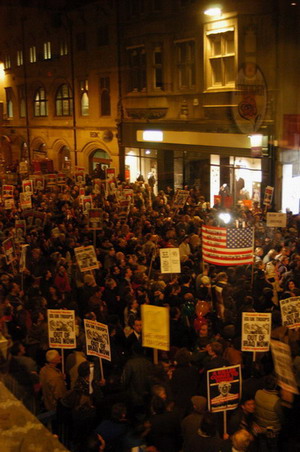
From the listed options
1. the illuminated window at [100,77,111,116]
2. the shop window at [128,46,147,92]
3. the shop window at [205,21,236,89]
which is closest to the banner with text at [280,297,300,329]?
the shop window at [205,21,236,89]

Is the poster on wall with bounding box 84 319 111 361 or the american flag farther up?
the american flag

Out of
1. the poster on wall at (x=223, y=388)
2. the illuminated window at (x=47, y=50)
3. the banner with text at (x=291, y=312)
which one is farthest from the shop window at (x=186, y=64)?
the poster on wall at (x=223, y=388)

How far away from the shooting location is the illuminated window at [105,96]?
31.7m

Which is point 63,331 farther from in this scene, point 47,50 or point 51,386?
point 47,50

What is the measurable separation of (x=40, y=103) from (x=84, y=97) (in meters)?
6.89

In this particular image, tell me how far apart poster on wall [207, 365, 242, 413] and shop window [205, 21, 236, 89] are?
17.1 m

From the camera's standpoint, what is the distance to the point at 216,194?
960 inches

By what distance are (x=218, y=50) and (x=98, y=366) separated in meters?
17.6

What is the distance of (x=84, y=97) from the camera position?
34188mm

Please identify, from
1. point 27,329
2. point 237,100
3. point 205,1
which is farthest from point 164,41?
point 27,329

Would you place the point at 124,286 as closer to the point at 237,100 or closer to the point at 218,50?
the point at 237,100

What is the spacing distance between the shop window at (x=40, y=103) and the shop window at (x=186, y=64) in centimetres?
1535

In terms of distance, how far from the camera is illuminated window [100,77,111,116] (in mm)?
31703

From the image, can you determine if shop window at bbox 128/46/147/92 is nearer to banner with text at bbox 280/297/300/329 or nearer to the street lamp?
the street lamp
